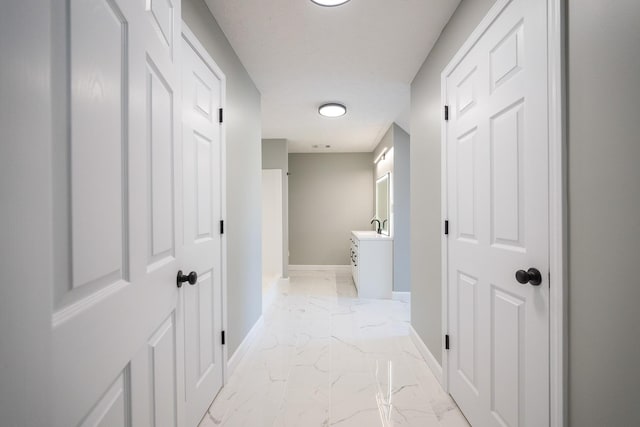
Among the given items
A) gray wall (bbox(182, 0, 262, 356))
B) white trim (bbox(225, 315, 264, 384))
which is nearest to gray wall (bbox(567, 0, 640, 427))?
gray wall (bbox(182, 0, 262, 356))

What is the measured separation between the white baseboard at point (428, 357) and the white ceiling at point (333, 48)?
87.9 inches

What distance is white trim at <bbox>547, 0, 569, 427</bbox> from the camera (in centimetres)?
103

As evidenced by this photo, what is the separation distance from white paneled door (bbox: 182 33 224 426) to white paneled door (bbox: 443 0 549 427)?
1.44 meters

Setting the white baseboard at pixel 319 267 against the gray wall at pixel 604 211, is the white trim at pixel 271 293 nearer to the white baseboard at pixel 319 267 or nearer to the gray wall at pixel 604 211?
the white baseboard at pixel 319 267

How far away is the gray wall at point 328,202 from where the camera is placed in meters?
6.24

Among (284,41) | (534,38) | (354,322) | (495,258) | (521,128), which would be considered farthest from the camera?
A: (354,322)

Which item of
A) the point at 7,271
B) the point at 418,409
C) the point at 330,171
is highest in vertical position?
the point at 330,171

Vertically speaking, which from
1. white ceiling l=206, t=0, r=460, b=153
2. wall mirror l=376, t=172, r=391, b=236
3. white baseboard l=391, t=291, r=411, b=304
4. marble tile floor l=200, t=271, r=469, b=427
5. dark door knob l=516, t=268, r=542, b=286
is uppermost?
white ceiling l=206, t=0, r=460, b=153

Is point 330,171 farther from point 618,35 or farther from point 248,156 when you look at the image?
point 618,35

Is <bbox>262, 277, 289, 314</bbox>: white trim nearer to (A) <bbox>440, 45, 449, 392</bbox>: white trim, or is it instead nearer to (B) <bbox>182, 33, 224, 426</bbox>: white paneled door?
(B) <bbox>182, 33, 224, 426</bbox>: white paneled door

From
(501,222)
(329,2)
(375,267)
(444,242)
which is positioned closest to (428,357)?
(444,242)

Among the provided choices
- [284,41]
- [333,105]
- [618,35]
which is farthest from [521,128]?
[333,105]

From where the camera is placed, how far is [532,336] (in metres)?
1.20

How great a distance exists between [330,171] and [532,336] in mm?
5242
